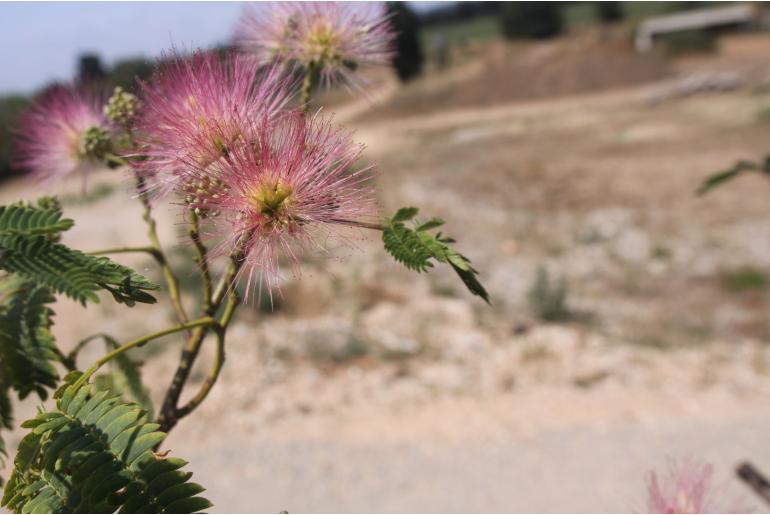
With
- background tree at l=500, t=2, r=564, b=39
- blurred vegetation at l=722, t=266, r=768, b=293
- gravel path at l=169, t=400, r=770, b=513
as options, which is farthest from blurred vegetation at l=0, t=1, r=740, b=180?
gravel path at l=169, t=400, r=770, b=513

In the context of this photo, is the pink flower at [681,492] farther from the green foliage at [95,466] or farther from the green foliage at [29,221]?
the green foliage at [29,221]

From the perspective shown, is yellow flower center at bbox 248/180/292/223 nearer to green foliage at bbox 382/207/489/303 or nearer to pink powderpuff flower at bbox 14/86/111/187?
green foliage at bbox 382/207/489/303

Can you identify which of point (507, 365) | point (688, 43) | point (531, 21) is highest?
point (531, 21)

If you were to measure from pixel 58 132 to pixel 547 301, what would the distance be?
5655 millimetres

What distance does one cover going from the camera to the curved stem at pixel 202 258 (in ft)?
2.31

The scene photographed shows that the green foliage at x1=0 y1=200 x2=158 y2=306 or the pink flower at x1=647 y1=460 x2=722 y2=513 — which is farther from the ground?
the green foliage at x1=0 y1=200 x2=158 y2=306

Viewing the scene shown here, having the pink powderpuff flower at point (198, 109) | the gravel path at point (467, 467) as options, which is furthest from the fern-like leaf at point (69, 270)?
the gravel path at point (467, 467)

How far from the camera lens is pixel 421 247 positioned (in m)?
0.75

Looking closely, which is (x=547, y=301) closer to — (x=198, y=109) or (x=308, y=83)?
(x=308, y=83)

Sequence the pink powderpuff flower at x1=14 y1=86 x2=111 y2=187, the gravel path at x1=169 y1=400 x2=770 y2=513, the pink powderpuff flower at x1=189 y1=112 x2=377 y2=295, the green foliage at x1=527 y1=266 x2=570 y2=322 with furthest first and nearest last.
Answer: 1. the green foliage at x1=527 y1=266 x2=570 y2=322
2. the gravel path at x1=169 y1=400 x2=770 y2=513
3. the pink powderpuff flower at x1=14 y1=86 x2=111 y2=187
4. the pink powderpuff flower at x1=189 y1=112 x2=377 y2=295

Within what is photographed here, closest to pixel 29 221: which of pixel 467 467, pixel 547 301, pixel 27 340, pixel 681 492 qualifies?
pixel 27 340

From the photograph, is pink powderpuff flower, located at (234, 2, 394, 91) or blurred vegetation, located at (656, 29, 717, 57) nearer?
pink powderpuff flower, located at (234, 2, 394, 91)

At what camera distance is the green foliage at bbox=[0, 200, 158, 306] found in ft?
2.07

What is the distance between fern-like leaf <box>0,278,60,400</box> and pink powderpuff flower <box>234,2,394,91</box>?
42 cm
